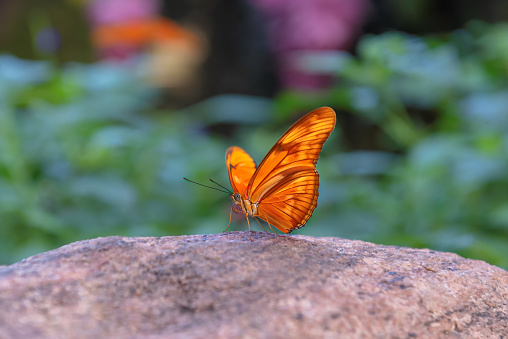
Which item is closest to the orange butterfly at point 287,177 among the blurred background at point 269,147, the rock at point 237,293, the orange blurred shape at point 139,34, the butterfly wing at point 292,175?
the butterfly wing at point 292,175

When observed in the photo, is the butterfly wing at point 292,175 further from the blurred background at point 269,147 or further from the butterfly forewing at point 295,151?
the blurred background at point 269,147

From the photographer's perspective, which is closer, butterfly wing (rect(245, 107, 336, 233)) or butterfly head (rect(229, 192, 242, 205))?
butterfly wing (rect(245, 107, 336, 233))

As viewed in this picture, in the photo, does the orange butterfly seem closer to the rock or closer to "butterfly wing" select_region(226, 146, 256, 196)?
"butterfly wing" select_region(226, 146, 256, 196)

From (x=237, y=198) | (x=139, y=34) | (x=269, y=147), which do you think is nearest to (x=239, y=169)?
(x=237, y=198)

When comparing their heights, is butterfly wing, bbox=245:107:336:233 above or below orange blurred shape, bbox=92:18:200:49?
below

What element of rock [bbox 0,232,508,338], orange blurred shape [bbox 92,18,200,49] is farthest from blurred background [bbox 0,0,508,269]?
orange blurred shape [bbox 92,18,200,49]

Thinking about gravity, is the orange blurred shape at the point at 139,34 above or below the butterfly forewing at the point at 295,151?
above

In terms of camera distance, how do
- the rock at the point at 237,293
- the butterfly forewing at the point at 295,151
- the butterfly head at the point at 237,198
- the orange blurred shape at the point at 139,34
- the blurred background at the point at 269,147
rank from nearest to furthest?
the rock at the point at 237,293 → the butterfly forewing at the point at 295,151 → the butterfly head at the point at 237,198 → the blurred background at the point at 269,147 → the orange blurred shape at the point at 139,34
